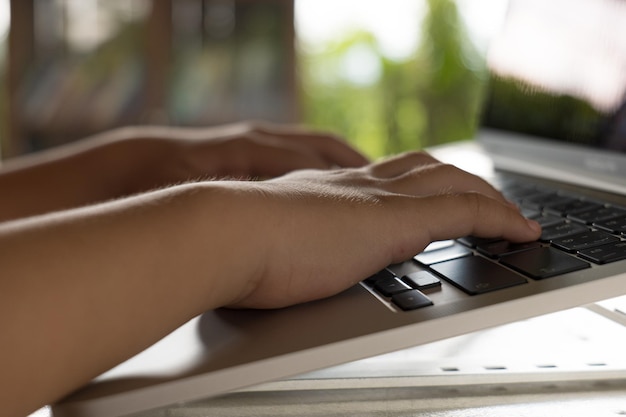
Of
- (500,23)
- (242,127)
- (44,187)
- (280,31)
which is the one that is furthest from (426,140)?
(44,187)

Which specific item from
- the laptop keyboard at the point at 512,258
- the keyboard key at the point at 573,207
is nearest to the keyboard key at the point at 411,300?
the laptop keyboard at the point at 512,258

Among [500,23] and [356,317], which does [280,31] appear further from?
[356,317]

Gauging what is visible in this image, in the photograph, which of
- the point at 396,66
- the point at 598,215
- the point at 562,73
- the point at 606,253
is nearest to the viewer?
the point at 606,253

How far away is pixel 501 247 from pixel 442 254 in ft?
0.14

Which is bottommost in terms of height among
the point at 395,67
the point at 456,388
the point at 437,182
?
the point at 456,388

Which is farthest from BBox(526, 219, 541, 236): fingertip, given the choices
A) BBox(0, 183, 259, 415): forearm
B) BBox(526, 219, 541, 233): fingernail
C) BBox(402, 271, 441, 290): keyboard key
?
BBox(0, 183, 259, 415): forearm

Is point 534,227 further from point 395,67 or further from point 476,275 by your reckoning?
point 395,67

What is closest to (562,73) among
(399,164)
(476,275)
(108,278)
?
(399,164)

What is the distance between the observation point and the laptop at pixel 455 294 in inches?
14.0

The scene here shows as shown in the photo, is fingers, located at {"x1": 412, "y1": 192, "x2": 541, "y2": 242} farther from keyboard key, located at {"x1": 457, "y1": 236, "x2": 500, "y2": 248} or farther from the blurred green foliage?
the blurred green foliage

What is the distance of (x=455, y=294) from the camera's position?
420 millimetres

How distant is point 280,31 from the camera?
2252 millimetres

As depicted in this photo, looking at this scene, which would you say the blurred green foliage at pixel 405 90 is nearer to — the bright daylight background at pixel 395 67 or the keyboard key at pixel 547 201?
the bright daylight background at pixel 395 67

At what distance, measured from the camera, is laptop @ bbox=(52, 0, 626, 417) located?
1.17 ft
